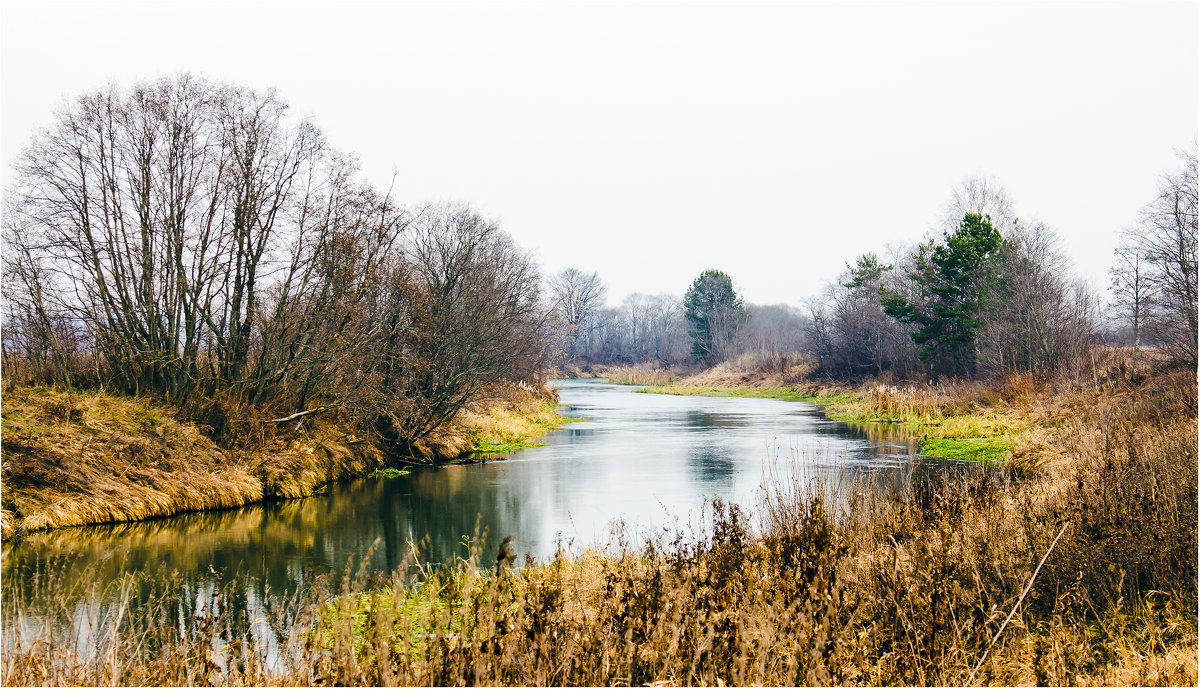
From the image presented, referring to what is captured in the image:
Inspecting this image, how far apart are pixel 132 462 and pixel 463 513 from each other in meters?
5.90

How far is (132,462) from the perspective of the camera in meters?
13.7

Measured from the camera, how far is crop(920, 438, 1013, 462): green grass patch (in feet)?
60.7

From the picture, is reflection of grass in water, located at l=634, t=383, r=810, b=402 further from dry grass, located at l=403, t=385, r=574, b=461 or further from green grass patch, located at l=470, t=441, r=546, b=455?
green grass patch, located at l=470, t=441, r=546, b=455

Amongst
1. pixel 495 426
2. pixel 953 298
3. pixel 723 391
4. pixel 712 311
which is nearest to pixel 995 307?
pixel 953 298

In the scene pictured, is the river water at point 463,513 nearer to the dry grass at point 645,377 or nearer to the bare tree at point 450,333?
the bare tree at point 450,333

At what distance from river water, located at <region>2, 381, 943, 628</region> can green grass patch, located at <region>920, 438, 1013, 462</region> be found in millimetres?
878

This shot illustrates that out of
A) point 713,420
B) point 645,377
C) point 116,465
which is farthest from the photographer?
point 645,377

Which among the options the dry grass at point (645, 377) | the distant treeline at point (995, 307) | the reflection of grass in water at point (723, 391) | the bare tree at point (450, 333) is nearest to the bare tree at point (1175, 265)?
the distant treeline at point (995, 307)

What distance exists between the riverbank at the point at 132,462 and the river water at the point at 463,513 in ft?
1.29

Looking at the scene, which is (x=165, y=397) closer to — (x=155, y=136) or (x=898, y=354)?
(x=155, y=136)

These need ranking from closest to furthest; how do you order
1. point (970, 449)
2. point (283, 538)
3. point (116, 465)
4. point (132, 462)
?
point (283, 538) → point (116, 465) → point (132, 462) → point (970, 449)

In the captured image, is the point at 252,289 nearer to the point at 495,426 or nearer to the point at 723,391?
the point at 495,426

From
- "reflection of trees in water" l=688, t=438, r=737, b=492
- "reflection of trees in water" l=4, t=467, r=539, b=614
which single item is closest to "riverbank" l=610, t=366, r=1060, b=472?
"reflection of trees in water" l=688, t=438, r=737, b=492

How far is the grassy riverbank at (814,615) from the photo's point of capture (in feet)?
14.3
